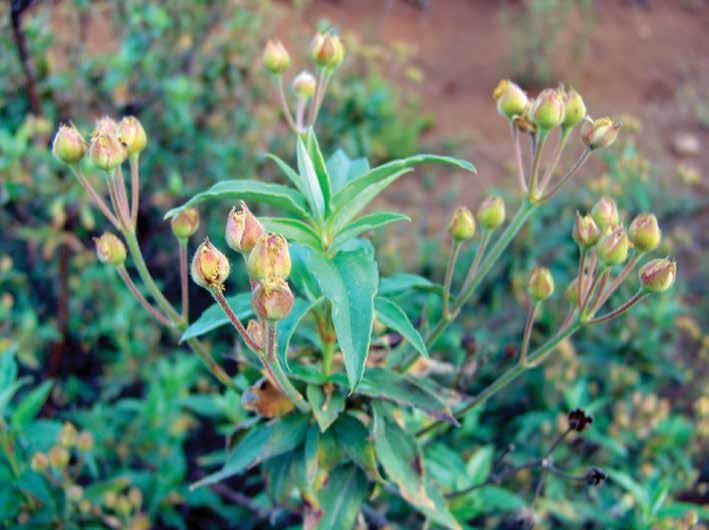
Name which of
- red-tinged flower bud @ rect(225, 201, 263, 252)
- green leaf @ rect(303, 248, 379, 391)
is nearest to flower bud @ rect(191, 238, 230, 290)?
red-tinged flower bud @ rect(225, 201, 263, 252)

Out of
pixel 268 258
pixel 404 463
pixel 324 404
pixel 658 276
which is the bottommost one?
pixel 404 463

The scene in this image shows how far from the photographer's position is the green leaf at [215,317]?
37.7 inches

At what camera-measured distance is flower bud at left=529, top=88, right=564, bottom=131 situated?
1.01 meters

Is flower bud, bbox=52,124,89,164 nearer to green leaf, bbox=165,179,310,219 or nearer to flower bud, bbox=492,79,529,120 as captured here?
green leaf, bbox=165,179,310,219

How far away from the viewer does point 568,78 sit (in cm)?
494

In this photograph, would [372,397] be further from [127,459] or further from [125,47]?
[125,47]

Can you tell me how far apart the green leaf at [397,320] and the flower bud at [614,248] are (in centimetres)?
30

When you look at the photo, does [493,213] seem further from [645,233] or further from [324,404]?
[324,404]

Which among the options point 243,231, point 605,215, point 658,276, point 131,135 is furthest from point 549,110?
point 131,135

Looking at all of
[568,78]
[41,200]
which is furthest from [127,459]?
[568,78]

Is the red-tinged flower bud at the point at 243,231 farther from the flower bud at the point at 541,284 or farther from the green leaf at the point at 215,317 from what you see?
the flower bud at the point at 541,284

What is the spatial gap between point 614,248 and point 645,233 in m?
0.07

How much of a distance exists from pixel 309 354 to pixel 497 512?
0.95 meters

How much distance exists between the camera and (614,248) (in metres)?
0.98
